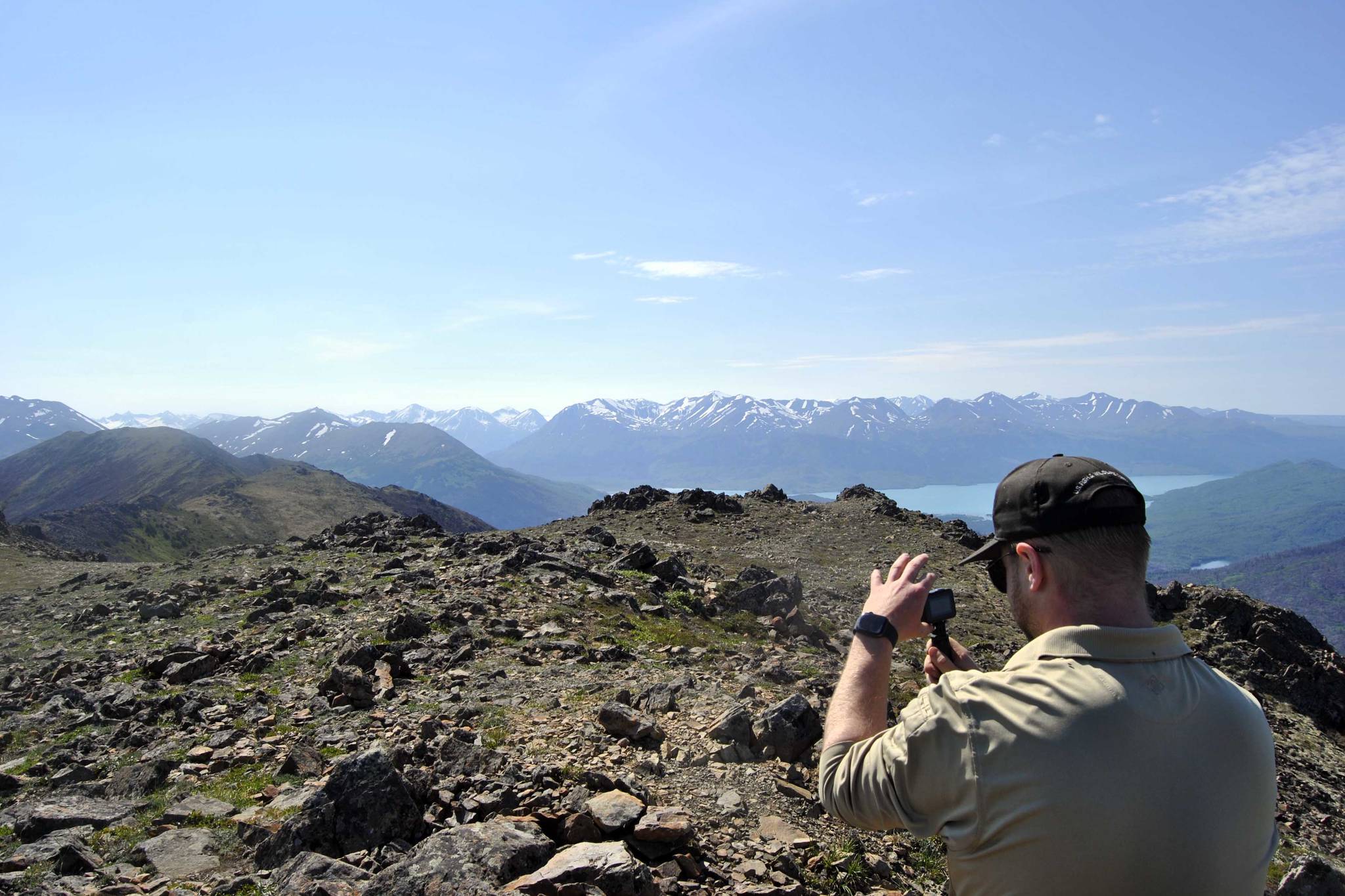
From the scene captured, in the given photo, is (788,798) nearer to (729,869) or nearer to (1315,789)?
(729,869)

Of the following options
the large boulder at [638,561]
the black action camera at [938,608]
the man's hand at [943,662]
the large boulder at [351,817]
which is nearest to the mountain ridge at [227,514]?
the large boulder at [638,561]

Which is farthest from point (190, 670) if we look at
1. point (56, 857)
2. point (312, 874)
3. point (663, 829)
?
point (663, 829)

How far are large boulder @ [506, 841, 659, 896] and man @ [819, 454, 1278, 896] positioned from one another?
384 centimetres

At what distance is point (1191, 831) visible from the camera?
3102 mm

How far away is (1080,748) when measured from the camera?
314 centimetres

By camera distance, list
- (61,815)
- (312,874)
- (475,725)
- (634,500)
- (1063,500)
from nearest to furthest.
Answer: (1063,500), (312,874), (61,815), (475,725), (634,500)

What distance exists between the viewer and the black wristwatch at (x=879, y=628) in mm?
4066

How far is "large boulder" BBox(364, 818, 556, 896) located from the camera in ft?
21.0

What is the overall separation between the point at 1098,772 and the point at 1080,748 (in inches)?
4.6

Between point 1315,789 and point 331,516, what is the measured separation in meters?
159

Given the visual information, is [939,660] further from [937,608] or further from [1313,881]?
[1313,881]

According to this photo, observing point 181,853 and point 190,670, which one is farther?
point 190,670

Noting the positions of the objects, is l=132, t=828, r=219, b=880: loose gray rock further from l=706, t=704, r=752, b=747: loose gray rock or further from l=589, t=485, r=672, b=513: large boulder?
l=589, t=485, r=672, b=513: large boulder

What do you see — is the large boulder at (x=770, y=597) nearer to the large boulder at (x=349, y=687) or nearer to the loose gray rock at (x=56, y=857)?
the large boulder at (x=349, y=687)
